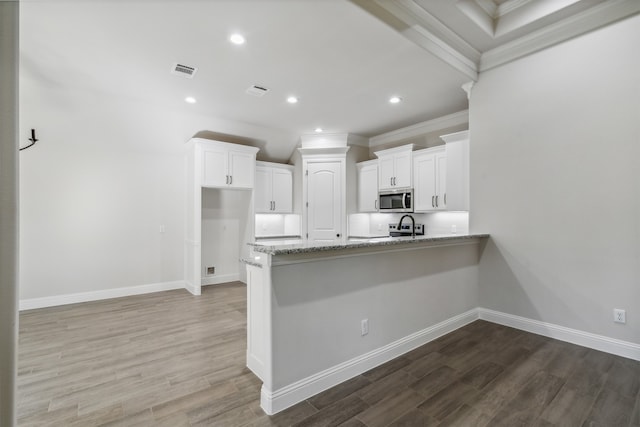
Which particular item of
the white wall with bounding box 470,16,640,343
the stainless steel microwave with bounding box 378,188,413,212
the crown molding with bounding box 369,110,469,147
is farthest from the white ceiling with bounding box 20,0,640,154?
the stainless steel microwave with bounding box 378,188,413,212

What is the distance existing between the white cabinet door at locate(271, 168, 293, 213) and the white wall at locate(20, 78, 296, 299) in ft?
3.27

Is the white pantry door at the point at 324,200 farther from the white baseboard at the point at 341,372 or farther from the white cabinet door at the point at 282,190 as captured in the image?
the white baseboard at the point at 341,372

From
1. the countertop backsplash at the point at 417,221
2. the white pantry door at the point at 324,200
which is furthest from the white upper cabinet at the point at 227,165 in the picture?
the countertop backsplash at the point at 417,221

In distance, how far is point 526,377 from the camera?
7.56 feet

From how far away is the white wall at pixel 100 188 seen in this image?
4.09m

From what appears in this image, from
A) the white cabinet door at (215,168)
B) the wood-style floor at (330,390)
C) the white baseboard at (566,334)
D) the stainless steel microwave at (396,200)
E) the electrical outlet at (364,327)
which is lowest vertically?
the wood-style floor at (330,390)

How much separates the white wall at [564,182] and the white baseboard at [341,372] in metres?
1.16

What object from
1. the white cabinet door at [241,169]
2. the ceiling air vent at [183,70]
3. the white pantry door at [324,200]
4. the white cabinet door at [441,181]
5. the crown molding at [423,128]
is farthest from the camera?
the white pantry door at [324,200]

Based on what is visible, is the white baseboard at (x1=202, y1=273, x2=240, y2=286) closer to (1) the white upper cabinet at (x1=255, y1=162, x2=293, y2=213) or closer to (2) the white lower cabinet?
(1) the white upper cabinet at (x1=255, y1=162, x2=293, y2=213)

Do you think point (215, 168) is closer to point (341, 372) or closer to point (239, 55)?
point (239, 55)

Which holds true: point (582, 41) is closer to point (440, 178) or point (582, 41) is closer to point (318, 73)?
point (440, 178)

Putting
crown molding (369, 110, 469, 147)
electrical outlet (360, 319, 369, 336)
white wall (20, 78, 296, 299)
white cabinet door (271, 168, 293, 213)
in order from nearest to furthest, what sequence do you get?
1. electrical outlet (360, 319, 369, 336)
2. white wall (20, 78, 296, 299)
3. crown molding (369, 110, 469, 147)
4. white cabinet door (271, 168, 293, 213)

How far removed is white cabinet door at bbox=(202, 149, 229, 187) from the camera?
16.1ft

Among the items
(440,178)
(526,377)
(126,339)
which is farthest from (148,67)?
(526,377)
